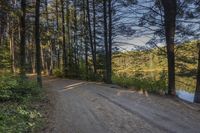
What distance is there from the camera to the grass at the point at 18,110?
8.43 m

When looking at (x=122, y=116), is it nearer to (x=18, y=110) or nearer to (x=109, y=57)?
(x=18, y=110)

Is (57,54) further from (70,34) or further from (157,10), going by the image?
(157,10)

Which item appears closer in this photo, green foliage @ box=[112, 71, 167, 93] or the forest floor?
the forest floor

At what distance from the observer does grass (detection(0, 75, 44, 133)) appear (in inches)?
332

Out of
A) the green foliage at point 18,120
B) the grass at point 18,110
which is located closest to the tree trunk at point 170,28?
the grass at point 18,110

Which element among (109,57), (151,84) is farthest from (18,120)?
(109,57)

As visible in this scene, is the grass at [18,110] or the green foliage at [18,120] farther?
the grass at [18,110]

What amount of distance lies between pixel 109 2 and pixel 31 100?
13919 millimetres

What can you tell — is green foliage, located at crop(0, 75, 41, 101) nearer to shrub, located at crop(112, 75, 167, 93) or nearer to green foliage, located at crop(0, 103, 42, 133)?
green foliage, located at crop(0, 103, 42, 133)

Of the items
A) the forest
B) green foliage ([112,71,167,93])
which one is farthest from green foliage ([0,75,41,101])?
green foliage ([112,71,167,93])

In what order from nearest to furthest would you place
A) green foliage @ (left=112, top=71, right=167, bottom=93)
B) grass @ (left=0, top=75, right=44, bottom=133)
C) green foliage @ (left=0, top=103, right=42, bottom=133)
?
green foliage @ (left=0, top=103, right=42, bottom=133), grass @ (left=0, top=75, right=44, bottom=133), green foliage @ (left=112, top=71, right=167, bottom=93)

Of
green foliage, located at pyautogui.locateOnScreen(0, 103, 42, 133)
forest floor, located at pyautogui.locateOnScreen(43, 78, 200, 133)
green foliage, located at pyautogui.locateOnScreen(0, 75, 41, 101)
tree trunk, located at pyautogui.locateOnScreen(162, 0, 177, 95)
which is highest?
tree trunk, located at pyautogui.locateOnScreen(162, 0, 177, 95)

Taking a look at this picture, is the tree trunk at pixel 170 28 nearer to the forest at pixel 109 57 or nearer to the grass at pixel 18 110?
the forest at pixel 109 57

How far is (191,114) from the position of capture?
11.1m
